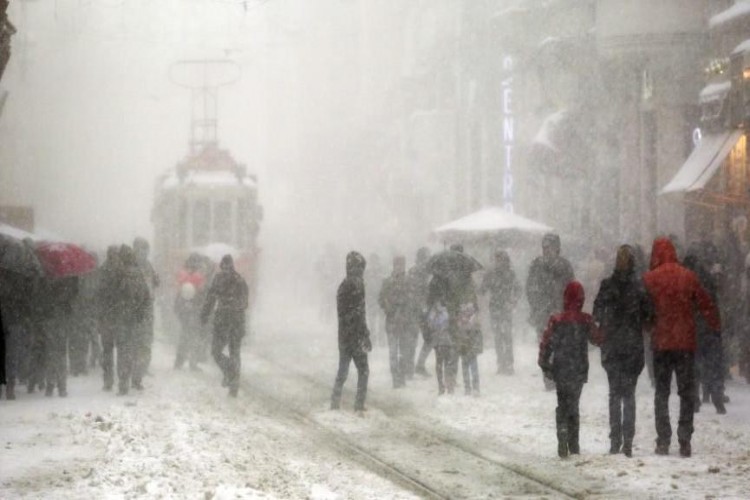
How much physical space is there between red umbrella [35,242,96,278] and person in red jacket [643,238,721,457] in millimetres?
8319

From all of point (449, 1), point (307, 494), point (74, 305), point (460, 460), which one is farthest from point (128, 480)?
point (449, 1)

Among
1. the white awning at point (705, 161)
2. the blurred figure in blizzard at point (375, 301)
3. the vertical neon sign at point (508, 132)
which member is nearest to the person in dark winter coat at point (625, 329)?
the white awning at point (705, 161)

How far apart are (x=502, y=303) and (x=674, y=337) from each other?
8.43m

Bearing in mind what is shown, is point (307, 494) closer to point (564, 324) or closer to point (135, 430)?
point (564, 324)

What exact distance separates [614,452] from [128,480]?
4346mm

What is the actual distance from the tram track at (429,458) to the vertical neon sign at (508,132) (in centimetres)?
2685

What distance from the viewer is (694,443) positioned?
1364 cm

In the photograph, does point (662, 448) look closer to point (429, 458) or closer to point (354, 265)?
point (429, 458)

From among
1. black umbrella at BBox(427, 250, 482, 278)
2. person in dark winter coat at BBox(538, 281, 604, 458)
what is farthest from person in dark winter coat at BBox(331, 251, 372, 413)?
person in dark winter coat at BBox(538, 281, 604, 458)

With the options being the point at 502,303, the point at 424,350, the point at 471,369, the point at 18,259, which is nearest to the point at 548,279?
the point at 471,369

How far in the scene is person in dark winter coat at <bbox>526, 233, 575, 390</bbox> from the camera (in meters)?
19.1

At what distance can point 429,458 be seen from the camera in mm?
13008

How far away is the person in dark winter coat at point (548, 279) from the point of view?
19.1m

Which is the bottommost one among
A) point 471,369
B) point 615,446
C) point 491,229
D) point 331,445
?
point 331,445
